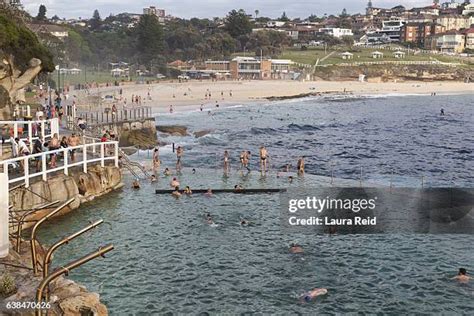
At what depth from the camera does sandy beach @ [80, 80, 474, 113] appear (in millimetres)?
75312

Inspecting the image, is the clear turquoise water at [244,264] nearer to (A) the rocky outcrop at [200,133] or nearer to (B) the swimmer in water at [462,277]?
(B) the swimmer in water at [462,277]

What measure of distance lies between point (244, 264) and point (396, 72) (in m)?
138

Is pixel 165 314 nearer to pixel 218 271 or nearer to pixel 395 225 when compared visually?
pixel 218 271

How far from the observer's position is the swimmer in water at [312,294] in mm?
13461

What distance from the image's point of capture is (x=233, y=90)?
3701 inches

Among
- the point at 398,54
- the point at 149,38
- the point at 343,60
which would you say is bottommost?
the point at 343,60

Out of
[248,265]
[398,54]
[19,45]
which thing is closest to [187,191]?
[248,265]

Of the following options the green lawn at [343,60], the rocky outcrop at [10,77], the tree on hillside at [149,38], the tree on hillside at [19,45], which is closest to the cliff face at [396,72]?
the green lawn at [343,60]

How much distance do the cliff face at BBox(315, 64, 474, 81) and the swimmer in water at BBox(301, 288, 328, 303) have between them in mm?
123963

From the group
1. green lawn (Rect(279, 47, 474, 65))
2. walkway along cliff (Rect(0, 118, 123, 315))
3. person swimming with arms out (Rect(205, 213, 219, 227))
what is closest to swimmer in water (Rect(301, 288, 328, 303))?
walkway along cliff (Rect(0, 118, 123, 315))

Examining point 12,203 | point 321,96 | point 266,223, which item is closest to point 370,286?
point 266,223

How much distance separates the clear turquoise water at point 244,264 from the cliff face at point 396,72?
118m

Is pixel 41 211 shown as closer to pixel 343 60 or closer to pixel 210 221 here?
pixel 210 221

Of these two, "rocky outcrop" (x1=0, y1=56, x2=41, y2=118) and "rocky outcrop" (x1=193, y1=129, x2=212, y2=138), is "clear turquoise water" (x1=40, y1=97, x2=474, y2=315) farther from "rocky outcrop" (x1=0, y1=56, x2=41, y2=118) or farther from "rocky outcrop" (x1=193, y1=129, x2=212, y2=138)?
"rocky outcrop" (x1=193, y1=129, x2=212, y2=138)
